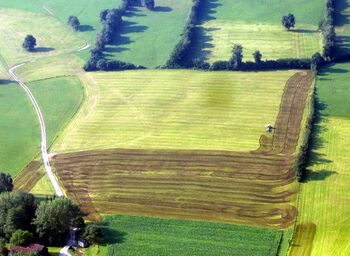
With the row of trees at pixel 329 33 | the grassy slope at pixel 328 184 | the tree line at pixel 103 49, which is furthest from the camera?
the tree line at pixel 103 49

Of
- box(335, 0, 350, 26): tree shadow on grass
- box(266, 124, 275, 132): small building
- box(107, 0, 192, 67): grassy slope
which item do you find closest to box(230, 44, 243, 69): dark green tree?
box(107, 0, 192, 67): grassy slope

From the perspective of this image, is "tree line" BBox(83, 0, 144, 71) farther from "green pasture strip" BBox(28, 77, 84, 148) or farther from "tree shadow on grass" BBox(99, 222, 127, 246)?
"tree shadow on grass" BBox(99, 222, 127, 246)

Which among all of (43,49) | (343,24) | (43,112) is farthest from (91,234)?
(343,24)

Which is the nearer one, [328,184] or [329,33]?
[328,184]

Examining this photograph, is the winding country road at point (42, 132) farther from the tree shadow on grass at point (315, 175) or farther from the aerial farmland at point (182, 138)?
the tree shadow on grass at point (315, 175)

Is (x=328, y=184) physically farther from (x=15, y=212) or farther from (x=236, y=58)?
(x=15, y=212)

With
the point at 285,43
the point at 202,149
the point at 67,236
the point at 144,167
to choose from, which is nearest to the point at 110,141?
the point at 144,167

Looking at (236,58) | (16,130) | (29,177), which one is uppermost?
(236,58)

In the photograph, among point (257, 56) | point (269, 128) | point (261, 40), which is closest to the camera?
point (269, 128)

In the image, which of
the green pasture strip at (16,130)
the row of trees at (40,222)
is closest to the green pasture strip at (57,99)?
the green pasture strip at (16,130)
